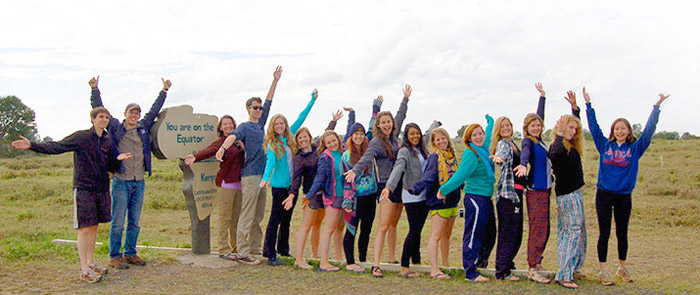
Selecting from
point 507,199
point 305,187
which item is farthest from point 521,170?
point 305,187

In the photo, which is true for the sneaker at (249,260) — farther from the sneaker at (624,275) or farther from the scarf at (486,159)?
the sneaker at (624,275)

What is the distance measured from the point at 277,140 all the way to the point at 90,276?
2507 mm

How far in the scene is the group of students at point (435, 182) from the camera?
21.2 ft

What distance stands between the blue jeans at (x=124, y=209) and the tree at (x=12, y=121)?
1555 inches

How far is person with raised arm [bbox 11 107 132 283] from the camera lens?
6.52 m

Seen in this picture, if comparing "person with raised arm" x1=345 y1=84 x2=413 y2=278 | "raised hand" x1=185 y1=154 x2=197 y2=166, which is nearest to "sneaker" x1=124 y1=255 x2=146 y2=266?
"raised hand" x1=185 y1=154 x2=197 y2=166

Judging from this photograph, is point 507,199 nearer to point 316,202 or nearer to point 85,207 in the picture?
point 316,202

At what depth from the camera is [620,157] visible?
6.51 metres

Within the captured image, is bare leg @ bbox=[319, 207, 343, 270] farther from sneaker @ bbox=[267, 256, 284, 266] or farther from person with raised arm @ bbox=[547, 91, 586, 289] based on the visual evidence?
person with raised arm @ bbox=[547, 91, 586, 289]

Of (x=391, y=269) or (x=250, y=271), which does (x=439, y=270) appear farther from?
(x=250, y=271)

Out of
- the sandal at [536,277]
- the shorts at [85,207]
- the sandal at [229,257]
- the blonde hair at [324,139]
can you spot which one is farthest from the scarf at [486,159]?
the shorts at [85,207]

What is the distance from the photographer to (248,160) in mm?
7617

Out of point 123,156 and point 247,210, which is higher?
point 123,156

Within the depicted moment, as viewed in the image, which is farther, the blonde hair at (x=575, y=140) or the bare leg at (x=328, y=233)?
the bare leg at (x=328, y=233)
